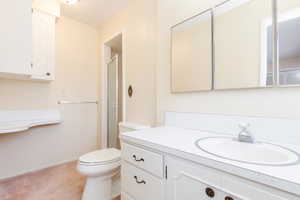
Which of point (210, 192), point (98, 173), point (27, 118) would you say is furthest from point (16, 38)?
point (210, 192)

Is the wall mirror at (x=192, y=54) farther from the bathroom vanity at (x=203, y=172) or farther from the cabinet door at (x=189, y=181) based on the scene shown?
the cabinet door at (x=189, y=181)

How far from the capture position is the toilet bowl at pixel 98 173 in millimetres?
1382

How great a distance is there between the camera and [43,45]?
1934 mm

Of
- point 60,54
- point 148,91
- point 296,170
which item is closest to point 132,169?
point 296,170

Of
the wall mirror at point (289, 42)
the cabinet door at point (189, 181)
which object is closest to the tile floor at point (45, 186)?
the cabinet door at point (189, 181)

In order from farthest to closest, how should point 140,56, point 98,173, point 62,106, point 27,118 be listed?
point 62,106
point 27,118
point 140,56
point 98,173

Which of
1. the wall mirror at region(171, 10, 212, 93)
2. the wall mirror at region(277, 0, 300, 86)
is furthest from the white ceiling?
the wall mirror at region(277, 0, 300, 86)

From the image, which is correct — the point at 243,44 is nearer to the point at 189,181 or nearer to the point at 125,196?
the point at 189,181

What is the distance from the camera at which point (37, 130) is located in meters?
2.13

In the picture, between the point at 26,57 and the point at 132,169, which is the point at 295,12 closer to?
the point at 132,169

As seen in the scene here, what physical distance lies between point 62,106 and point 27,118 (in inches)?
18.1

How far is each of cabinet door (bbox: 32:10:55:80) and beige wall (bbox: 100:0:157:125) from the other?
3.04 ft

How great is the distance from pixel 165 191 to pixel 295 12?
3.80ft

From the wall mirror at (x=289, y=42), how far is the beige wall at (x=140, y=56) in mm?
1105
